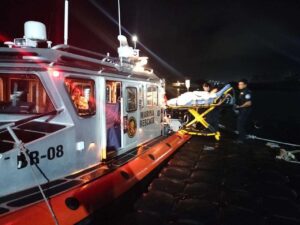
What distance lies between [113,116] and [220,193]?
8.67 feet

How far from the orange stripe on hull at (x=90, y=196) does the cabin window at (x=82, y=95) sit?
1149 millimetres

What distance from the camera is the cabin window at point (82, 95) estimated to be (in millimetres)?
4785

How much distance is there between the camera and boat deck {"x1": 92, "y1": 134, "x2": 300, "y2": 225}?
4.78 meters

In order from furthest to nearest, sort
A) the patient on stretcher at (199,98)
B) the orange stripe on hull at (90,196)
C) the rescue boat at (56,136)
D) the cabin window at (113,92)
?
the patient on stretcher at (199,98) < the cabin window at (113,92) < the rescue boat at (56,136) < the orange stripe on hull at (90,196)

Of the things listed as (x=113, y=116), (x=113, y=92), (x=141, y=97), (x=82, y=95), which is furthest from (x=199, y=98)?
(x=82, y=95)

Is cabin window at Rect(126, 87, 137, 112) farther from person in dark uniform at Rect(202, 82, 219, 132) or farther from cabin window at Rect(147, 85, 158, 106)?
person in dark uniform at Rect(202, 82, 219, 132)

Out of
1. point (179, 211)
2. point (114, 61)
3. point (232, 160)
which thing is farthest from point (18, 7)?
point (179, 211)

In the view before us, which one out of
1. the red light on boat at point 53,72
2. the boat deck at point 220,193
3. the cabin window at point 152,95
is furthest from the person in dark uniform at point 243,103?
the red light on boat at point 53,72

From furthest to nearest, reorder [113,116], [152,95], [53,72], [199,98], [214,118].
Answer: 1. [214,118]
2. [199,98]
3. [152,95]
4. [113,116]
5. [53,72]

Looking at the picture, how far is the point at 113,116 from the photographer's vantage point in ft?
20.2

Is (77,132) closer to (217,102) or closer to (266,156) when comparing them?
(266,156)

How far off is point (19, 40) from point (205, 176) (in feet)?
15.5

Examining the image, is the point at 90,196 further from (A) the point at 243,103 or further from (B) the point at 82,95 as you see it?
(A) the point at 243,103

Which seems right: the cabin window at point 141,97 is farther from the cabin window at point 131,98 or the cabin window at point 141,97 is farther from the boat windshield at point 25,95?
the boat windshield at point 25,95
